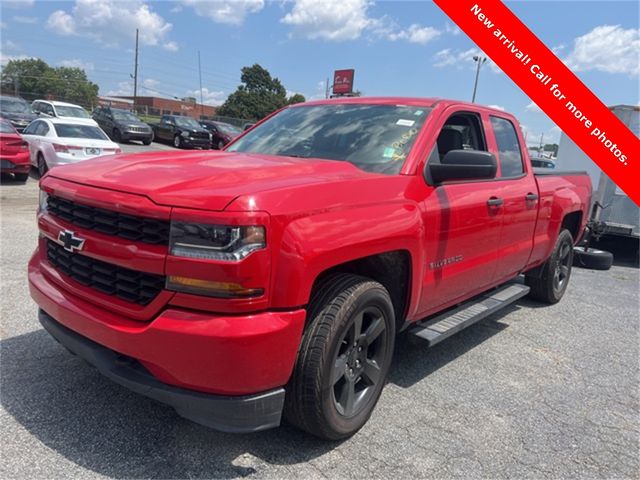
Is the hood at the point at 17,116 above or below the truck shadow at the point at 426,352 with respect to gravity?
above

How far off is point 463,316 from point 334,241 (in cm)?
177

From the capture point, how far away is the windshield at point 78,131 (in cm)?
1255

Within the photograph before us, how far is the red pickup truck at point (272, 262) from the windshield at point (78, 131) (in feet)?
35.0

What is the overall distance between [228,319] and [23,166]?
11.3m

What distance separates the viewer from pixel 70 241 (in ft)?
8.34

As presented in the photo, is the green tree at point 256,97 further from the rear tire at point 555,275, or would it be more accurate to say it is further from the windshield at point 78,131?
the rear tire at point 555,275

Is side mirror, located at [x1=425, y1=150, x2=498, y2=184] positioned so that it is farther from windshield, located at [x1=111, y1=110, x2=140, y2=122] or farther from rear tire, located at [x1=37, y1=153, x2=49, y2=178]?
windshield, located at [x1=111, y1=110, x2=140, y2=122]

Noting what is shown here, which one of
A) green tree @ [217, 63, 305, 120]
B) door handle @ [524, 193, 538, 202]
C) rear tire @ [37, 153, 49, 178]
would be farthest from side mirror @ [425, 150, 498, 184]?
green tree @ [217, 63, 305, 120]

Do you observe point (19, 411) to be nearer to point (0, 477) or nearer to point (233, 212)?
point (0, 477)

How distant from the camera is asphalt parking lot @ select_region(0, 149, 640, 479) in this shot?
8.21ft

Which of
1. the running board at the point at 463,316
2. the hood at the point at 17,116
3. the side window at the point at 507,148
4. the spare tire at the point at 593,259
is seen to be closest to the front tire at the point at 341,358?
the running board at the point at 463,316

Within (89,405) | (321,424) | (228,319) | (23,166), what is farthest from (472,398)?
(23,166)

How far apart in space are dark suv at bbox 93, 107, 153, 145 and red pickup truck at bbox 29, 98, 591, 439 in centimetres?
2171

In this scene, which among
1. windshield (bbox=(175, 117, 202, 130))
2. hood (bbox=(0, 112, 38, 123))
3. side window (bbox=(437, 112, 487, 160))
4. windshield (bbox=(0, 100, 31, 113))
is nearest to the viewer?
side window (bbox=(437, 112, 487, 160))
